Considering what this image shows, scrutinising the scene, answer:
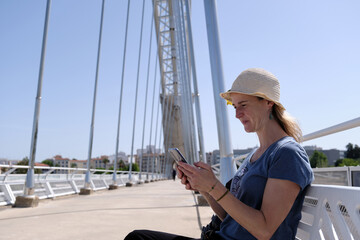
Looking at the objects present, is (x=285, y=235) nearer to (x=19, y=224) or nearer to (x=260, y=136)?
(x=260, y=136)

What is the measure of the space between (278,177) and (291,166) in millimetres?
59

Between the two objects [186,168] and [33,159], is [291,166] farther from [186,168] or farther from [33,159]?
[33,159]

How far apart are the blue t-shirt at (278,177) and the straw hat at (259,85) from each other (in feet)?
0.62

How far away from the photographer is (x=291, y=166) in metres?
1.16

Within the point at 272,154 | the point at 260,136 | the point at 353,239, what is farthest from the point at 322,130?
the point at 353,239

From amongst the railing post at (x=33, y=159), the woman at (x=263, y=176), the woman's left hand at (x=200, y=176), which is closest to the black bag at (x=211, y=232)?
the woman at (x=263, y=176)

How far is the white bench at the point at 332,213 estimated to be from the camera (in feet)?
3.11

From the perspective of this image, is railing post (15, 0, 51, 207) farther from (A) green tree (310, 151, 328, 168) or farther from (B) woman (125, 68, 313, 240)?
(B) woman (125, 68, 313, 240)

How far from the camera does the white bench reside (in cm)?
95

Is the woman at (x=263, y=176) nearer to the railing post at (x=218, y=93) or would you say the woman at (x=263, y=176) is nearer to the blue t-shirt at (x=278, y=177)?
the blue t-shirt at (x=278, y=177)

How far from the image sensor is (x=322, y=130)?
2.36 metres

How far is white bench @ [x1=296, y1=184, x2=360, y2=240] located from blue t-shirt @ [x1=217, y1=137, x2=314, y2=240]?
0.19 feet

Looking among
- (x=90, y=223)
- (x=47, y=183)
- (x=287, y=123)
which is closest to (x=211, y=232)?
(x=287, y=123)

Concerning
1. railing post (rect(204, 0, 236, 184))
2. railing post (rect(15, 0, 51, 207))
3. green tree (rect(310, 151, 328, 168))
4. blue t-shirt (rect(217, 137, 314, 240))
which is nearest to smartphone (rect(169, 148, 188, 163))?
blue t-shirt (rect(217, 137, 314, 240))
